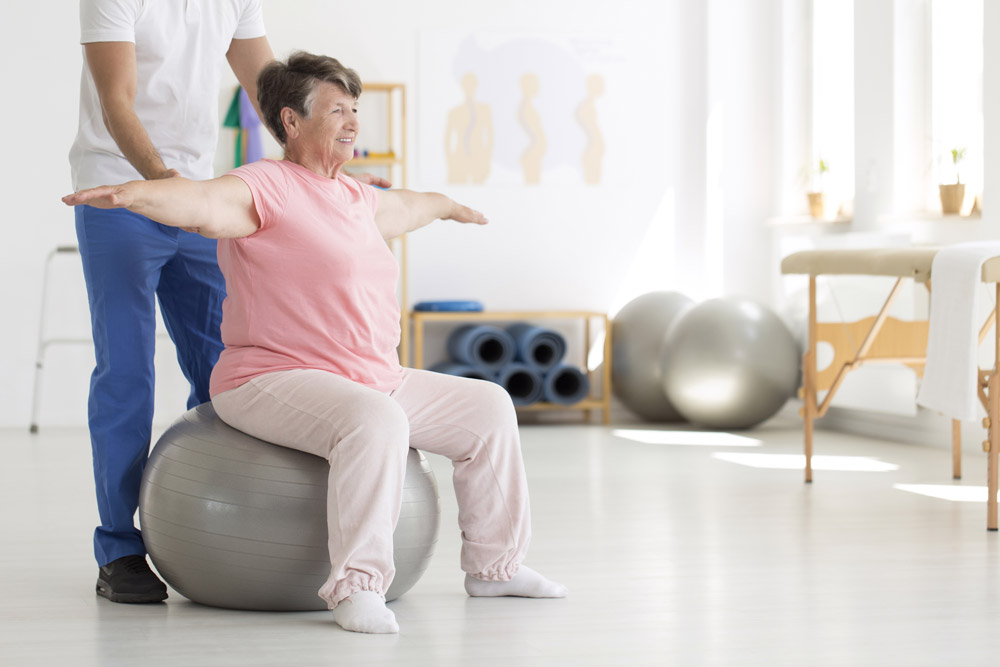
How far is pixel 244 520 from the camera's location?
2.13m

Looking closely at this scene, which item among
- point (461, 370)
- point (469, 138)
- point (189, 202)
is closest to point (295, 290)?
point (189, 202)

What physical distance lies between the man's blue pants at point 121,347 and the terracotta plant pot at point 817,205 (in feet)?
12.7

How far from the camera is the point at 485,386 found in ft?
7.68

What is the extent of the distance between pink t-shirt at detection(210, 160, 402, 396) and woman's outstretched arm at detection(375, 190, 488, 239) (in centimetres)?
21

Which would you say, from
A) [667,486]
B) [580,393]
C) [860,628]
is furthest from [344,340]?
[580,393]

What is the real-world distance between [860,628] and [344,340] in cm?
106

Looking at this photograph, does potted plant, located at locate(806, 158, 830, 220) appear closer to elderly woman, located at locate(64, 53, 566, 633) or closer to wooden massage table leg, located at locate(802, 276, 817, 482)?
wooden massage table leg, located at locate(802, 276, 817, 482)

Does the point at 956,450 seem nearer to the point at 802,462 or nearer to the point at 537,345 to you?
the point at 802,462

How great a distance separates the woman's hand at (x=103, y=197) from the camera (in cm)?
188

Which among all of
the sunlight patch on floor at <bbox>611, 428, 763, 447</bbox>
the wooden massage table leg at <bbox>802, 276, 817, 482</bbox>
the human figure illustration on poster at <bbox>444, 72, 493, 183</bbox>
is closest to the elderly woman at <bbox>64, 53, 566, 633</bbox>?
the wooden massage table leg at <bbox>802, 276, 817, 482</bbox>

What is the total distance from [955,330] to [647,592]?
1.18m

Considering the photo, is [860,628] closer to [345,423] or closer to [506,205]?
[345,423]

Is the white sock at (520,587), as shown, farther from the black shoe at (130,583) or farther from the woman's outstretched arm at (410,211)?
the woman's outstretched arm at (410,211)

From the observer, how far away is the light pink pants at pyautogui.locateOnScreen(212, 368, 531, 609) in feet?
6.72
